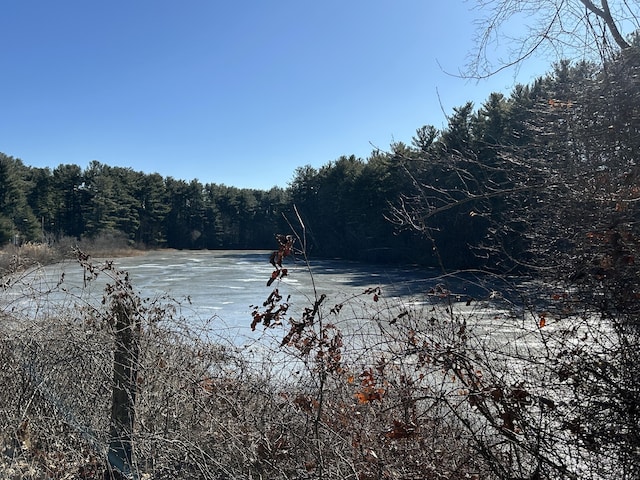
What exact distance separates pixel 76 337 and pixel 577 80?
3.59m

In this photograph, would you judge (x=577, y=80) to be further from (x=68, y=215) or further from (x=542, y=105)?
(x=68, y=215)

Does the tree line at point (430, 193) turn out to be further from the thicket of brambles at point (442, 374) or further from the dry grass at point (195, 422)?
the dry grass at point (195, 422)

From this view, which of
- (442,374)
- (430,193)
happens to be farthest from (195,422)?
(430,193)

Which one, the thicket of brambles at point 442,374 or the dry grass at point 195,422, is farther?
Result: the dry grass at point 195,422

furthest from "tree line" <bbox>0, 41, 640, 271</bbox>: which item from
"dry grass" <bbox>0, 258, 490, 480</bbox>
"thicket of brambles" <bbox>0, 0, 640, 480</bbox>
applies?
"dry grass" <bbox>0, 258, 490, 480</bbox>

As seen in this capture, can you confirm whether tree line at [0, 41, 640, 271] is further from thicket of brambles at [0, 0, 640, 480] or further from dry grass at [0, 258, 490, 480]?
dry grass at [0, 258, 490, 480]

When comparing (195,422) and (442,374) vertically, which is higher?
(442,374)

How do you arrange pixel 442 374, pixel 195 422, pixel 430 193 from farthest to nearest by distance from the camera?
pixel 430 193
pixel 442 374
pixel 195 422

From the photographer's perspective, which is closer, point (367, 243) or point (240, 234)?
point (367, 243)

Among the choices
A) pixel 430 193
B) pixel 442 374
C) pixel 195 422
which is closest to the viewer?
pixel 195 422

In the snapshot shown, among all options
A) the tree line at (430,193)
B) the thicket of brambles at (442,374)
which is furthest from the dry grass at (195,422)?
the tree line at (430,193)

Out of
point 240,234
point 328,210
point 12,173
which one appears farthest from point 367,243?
point 12,173

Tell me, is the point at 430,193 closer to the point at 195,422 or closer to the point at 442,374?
the point at 442,374

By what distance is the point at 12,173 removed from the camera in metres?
36.4
